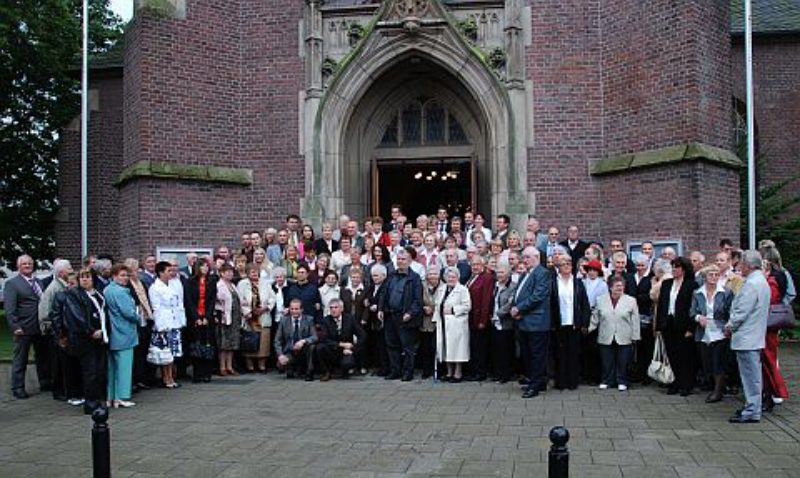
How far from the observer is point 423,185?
1778 cm

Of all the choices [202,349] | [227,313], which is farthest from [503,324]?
[202,349]

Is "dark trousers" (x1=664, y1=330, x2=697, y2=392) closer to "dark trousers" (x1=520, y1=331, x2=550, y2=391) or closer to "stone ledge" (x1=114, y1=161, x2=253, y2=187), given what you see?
"dark trousers" (x1=520, y1=331, x2=550, y2=391)

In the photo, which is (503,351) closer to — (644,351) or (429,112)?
(644,351)

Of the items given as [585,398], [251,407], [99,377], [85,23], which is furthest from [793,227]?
[85,23]

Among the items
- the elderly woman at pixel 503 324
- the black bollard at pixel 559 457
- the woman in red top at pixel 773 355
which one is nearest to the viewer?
the black bollard at pixel 559 457

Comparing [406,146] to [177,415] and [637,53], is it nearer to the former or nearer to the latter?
[637,53]

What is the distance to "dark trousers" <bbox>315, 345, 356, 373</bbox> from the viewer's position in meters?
11.1

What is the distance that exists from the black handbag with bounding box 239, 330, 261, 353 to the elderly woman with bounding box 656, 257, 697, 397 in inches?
227

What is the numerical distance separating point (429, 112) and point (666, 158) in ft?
16.2

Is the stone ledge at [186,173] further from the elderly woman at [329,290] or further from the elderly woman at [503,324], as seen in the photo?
the elderly woman at [503,324]

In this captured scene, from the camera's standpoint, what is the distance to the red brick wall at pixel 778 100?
19.2m

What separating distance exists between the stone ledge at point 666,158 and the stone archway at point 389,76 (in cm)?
147

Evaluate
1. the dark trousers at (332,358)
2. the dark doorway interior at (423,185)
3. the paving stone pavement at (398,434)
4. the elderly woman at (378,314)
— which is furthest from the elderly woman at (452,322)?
the dark doorway interior at (423,185)

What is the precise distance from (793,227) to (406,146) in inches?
335
